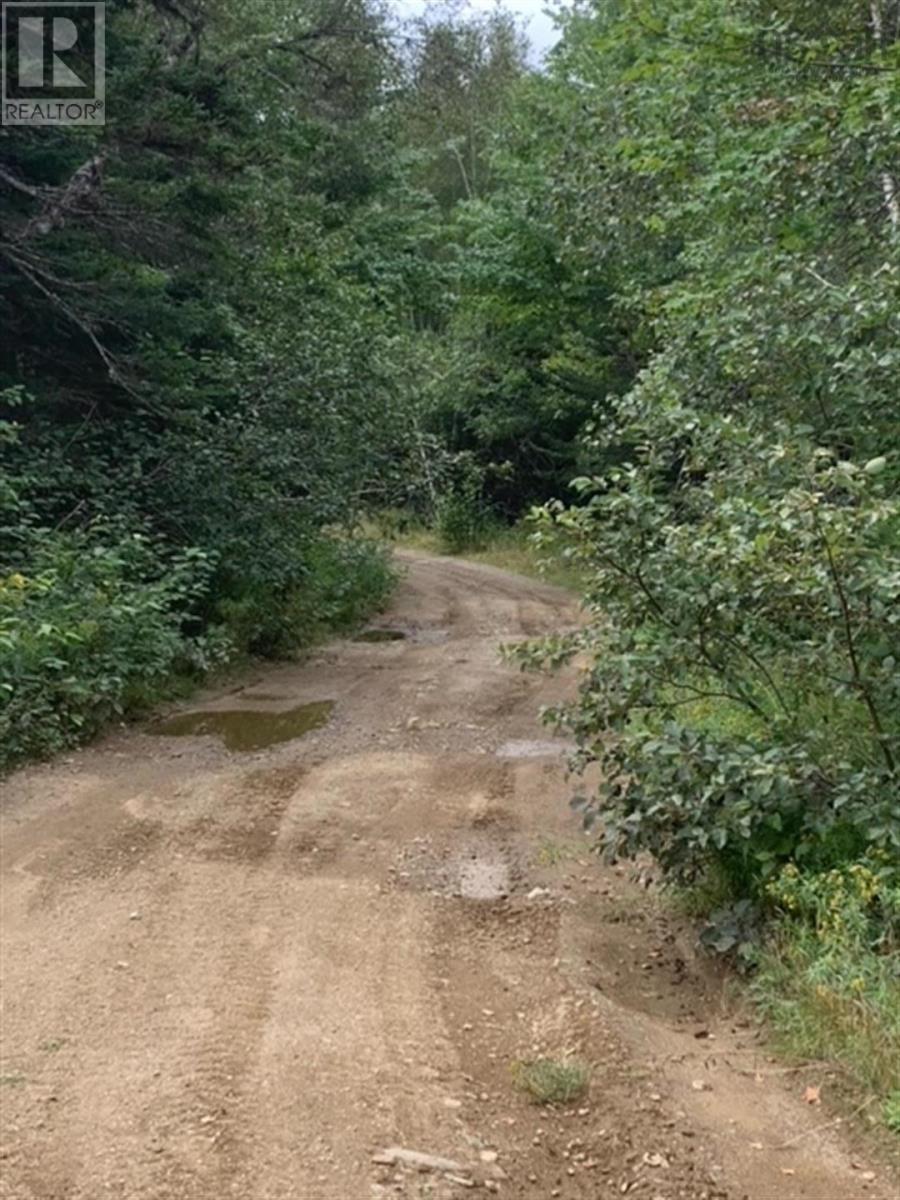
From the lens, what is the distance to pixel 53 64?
8.27 meters

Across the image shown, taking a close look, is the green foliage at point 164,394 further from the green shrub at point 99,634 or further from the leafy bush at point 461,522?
the leafy bush at point 461,522

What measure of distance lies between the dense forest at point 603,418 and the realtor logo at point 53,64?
202mm

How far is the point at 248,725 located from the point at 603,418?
335 cm

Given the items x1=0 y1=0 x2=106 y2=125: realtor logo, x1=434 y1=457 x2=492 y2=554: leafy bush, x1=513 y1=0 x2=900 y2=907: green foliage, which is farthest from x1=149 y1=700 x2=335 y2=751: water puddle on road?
x1=434 y1=457 x2=492 y2=554: leafy bush

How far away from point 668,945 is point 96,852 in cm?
259

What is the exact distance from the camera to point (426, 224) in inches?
820

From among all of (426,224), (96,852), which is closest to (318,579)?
(96,852)

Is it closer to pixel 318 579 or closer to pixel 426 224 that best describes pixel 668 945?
pixel 318 579

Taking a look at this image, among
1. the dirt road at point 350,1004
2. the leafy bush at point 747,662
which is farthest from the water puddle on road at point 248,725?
the leafy bush at point 747,662

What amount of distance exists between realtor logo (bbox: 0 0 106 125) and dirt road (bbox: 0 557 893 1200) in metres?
5.54

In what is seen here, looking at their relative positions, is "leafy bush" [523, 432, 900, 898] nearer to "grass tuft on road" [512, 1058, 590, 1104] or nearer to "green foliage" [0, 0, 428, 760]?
"grass tuft on road" [512, 1058, 590, 1104]

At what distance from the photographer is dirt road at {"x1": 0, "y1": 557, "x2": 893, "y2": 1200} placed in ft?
8.01

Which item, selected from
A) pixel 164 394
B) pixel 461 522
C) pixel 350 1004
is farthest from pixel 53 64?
pixel 461 522

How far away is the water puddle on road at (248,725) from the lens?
6.92 metres
